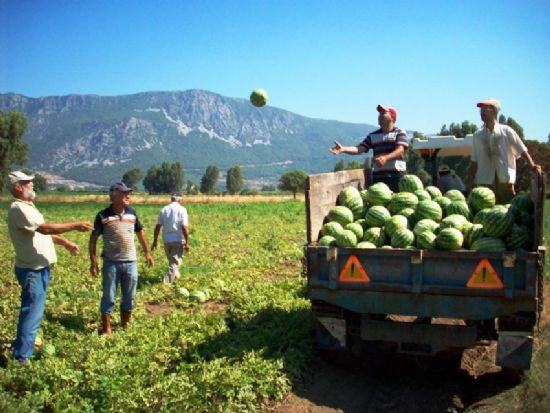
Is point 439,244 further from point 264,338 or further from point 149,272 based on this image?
point 149,272

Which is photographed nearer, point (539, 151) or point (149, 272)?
point (149, 272)

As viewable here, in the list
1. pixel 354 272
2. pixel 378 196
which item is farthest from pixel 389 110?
pixel 354 272

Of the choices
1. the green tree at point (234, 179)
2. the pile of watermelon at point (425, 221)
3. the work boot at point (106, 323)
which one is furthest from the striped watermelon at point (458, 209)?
the green tree at point (234, 179)

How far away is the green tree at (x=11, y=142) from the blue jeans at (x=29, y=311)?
218 ft

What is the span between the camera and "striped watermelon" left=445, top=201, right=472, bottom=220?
234 inches

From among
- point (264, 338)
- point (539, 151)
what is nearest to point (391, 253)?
point (264, 338)

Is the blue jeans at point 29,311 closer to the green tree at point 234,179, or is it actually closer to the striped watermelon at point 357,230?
the striped watermelon at point 357,230

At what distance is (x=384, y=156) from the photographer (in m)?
7.34

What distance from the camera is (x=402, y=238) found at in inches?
214

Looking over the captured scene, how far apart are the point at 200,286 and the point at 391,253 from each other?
18.4 ft

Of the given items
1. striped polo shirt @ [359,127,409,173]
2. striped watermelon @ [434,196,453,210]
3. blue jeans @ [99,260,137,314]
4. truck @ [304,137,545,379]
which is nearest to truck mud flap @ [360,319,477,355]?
truck @ [304,137,545,379]

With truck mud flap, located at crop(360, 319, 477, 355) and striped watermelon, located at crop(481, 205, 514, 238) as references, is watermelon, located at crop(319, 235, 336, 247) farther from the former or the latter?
striped watermelon, located at crop(481, 205, 514, 238)

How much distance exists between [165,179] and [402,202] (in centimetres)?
16345

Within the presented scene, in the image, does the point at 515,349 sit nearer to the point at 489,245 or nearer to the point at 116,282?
the point at 489,245
